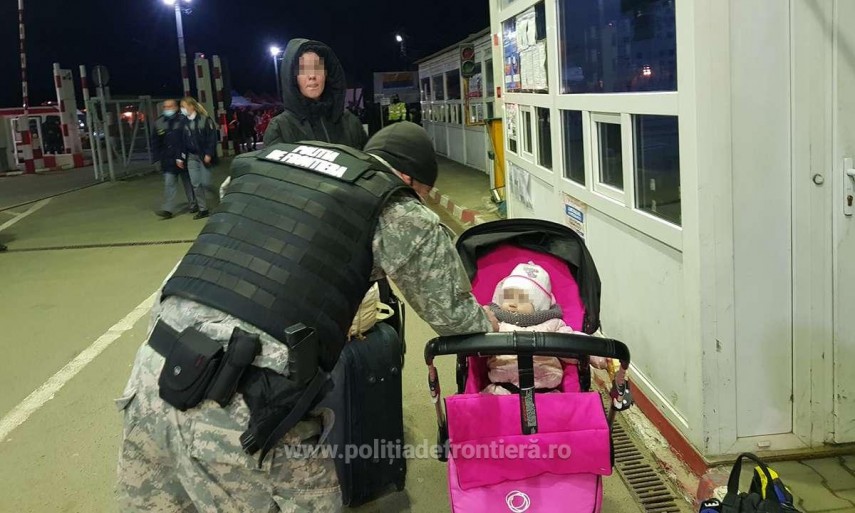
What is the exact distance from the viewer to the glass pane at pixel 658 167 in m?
3.45

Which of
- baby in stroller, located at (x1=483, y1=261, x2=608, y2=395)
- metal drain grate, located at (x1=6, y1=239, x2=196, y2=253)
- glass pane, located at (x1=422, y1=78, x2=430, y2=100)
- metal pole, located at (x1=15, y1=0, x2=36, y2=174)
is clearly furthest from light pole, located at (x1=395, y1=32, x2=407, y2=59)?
baby in stroller, located at (x1=483, y1=261, x2=608, y2=395)

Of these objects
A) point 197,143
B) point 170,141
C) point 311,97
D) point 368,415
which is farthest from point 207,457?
point 170,141

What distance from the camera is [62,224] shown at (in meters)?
11.7

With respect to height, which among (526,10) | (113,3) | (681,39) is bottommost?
(681,39)

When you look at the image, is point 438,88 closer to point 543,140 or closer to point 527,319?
point 543,140

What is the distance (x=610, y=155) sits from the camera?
429 centimetres

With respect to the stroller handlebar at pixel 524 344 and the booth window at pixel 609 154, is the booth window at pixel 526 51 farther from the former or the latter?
the stroller handlebar at pixel 524 344

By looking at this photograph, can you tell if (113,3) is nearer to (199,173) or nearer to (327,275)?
(199,173)

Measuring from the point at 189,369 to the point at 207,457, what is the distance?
0.83 ft

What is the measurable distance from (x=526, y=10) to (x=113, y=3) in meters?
51.7

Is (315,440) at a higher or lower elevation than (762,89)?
lower

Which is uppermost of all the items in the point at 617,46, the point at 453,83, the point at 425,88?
the point at 425,88

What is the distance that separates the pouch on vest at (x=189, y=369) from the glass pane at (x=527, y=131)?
4863 mm

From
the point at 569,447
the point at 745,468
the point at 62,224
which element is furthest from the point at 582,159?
the point at 62,224
